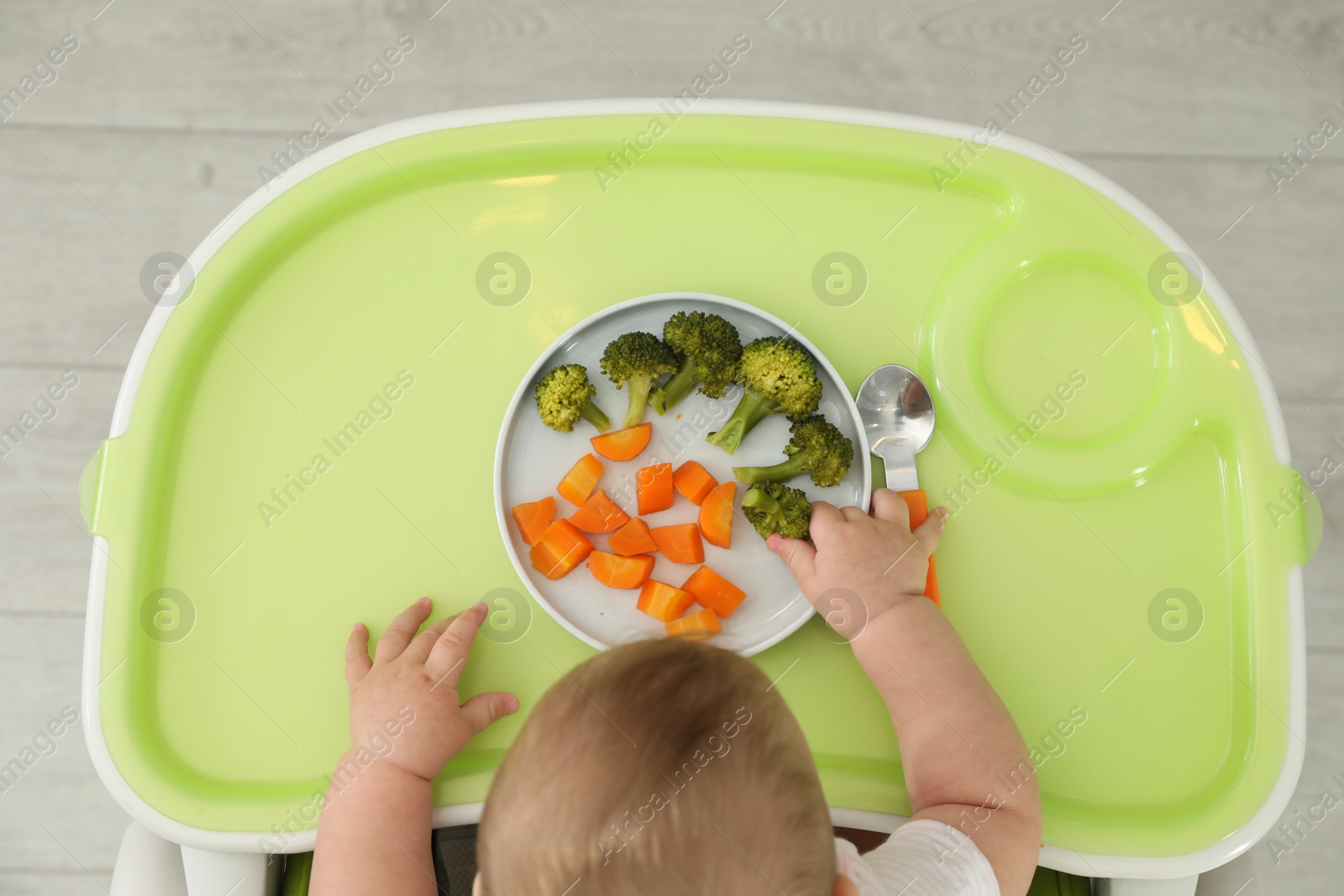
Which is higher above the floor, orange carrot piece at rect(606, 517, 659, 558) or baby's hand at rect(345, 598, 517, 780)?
orange carrot piece at rect(606, 517, 659, 558)

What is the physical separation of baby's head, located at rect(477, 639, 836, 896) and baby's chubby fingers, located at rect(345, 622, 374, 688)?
0.29m

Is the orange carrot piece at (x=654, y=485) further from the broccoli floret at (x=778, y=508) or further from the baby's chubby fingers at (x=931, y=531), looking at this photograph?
the baby's chubby fingers at (x=931, y=531)

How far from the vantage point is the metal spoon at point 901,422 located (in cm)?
93

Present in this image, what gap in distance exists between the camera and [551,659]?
35.7 inches

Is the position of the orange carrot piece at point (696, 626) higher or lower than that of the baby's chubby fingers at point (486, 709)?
higher

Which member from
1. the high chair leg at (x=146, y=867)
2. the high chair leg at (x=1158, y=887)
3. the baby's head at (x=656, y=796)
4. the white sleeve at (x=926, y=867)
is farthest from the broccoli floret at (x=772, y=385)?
the high chair leg at (x=146, y=867)

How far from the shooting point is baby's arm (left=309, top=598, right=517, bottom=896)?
0.85m

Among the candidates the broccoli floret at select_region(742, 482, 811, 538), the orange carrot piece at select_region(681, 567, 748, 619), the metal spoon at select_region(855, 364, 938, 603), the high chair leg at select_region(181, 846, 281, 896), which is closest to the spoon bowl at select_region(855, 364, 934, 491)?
the metal spoon at select_region(855, 364, 938, 603)

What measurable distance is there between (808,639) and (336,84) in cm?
147

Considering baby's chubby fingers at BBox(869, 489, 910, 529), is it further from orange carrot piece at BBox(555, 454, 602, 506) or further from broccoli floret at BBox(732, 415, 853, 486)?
orange carrot piece at BBox(555, 454, 602, 506)

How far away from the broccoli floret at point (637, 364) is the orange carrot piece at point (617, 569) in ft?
0.47

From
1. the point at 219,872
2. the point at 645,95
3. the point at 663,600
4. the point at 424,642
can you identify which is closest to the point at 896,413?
→ the point at 663,600

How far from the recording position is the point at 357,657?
2.94ft

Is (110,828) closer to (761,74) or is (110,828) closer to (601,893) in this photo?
(601,893)
